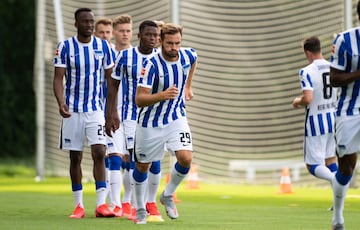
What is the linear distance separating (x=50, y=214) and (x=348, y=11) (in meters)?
8.49

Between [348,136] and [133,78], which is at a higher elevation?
[133,78]

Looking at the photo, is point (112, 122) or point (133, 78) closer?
point (112, 122)

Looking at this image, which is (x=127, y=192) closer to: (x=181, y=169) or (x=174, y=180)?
(x=174, y=180)

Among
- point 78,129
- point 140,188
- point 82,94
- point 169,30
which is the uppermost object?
point 169,30

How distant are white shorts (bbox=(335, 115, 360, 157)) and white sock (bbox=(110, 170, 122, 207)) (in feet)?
13.0

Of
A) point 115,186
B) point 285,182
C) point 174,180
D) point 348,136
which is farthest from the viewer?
point 285,182

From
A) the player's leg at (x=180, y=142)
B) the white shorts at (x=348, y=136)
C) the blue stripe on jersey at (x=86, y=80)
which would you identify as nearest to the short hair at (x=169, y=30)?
the player's leg at (x=180, y=142)

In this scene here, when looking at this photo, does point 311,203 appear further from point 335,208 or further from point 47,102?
point 47,102

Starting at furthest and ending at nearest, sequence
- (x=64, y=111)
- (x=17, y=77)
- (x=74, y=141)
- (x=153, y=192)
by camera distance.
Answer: (x=17, y=77)
(x=74, y=141)
(x=64, y=111)
(x=153, y=192)

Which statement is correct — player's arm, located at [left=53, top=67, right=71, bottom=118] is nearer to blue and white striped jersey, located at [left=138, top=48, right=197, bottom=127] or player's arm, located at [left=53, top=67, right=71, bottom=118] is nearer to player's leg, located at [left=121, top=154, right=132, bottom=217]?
player's leg, located at [left=121, top=154, right=132, bottom=217]

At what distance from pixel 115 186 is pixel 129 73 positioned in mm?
1255

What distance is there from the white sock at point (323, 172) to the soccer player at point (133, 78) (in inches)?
99.6

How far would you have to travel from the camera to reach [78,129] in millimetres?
12508

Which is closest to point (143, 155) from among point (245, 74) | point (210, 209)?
point (210, 209)
